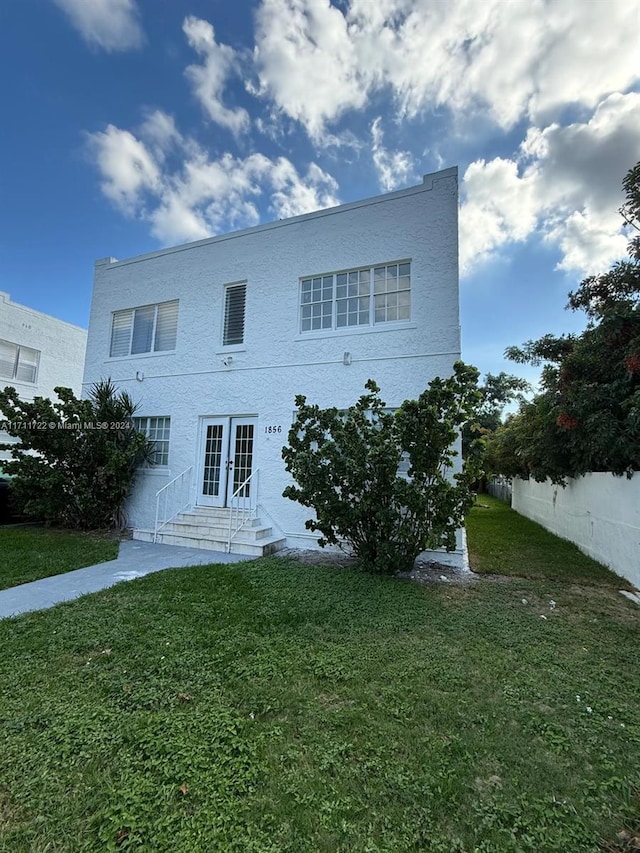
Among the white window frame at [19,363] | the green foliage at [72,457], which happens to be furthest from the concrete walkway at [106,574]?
the white window frame at [19,363]

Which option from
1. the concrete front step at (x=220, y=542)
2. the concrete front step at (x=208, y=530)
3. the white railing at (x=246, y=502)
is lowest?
the concrete front step at (x=220, y=542)

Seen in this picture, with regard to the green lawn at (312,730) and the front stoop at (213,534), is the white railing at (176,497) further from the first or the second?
the green lawn at (312,730)

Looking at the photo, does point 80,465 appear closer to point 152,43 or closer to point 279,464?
point 279,464

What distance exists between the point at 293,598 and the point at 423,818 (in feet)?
11.5

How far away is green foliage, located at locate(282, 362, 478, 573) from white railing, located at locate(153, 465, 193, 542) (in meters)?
4.03

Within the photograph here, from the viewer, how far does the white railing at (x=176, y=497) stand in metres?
10.1

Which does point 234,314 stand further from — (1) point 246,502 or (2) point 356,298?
(1) point 246,502

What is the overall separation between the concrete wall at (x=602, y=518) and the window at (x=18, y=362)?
20.9m

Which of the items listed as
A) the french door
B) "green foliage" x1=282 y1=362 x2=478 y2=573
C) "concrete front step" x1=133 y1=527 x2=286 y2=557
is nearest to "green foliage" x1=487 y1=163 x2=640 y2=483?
"green foliage" x1=282 y1=362 x2=478 y2=573

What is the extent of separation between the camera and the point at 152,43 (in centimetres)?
848

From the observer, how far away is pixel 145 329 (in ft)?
38.0

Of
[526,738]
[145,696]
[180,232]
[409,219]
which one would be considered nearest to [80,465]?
[180,232]

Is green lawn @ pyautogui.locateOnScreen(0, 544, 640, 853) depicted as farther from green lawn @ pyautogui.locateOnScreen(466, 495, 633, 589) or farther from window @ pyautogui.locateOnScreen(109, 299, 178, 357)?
window @ pyautogui.locateOnScreen(109, 299, 178, 357)

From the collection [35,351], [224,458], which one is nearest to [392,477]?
[224,458]
